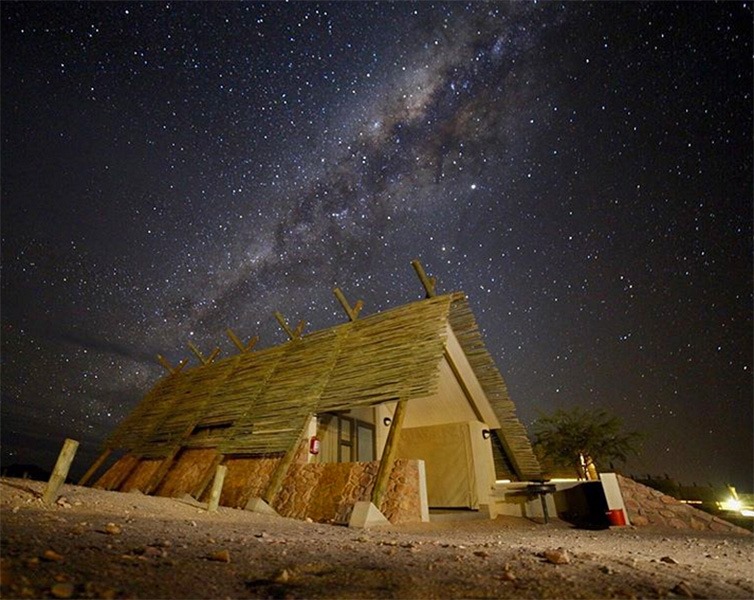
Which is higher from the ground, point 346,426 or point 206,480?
point 346,426

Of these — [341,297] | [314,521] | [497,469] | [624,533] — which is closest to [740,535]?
[624,533]

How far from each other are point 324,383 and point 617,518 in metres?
6.85

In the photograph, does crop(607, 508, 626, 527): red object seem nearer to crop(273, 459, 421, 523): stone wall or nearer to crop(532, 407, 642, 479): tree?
crop(273, 459, 421, 523): stone wall

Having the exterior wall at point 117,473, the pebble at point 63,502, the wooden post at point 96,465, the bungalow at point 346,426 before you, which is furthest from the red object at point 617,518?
the wooden post at point 96,465

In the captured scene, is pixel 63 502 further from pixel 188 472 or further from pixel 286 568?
pixel 188 472

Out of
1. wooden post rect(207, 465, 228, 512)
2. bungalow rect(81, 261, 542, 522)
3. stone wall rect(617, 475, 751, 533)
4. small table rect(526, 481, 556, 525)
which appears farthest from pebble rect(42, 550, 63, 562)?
stone wall rect(617, 475, 751, 533)

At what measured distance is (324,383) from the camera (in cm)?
897

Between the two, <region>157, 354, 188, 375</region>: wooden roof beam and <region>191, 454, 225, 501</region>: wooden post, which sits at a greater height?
<region>157, 354, 188, 375</region>: wooden roof beam

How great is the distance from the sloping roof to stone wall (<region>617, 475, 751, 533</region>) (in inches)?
108

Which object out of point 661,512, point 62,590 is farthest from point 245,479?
point 661,512

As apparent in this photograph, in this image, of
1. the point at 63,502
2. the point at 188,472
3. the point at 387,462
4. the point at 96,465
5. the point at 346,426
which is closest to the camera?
the point at 63,502

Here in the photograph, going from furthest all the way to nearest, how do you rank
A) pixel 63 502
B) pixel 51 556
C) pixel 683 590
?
1. pixel 63 502
2. pixel 683 590
3. pixel 51 556

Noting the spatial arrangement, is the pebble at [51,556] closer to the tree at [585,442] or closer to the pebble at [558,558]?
the pebble at [558,558]

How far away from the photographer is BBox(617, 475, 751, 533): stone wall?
778 centimetres
